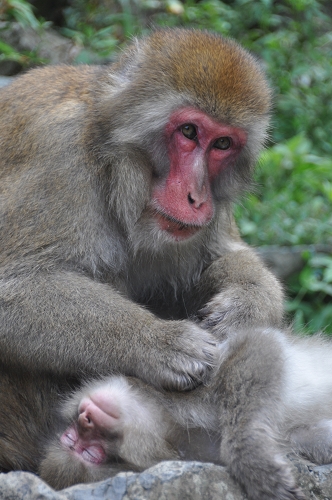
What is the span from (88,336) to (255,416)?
2.75 ft

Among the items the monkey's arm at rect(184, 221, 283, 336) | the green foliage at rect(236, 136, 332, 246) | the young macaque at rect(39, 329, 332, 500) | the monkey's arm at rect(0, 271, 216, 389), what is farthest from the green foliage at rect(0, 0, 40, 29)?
the young macaque at rect(39, 329, 332, 500)

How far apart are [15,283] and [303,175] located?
156 inches

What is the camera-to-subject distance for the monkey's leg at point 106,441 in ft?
10.8

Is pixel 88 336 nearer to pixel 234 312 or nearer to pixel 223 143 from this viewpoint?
pixel 234 312

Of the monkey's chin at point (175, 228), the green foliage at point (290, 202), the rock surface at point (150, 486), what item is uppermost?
the monkey's chin at point (175, 228)

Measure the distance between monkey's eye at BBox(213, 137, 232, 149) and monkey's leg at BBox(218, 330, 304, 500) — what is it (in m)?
0.92

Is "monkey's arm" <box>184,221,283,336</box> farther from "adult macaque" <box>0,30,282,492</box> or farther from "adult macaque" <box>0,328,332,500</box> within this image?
"adult macaque" <box>0,328,332,500</box>

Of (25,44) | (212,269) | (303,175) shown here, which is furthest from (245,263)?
(25,44)

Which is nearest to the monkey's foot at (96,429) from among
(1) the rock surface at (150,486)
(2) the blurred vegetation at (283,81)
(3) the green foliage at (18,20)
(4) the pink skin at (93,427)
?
(4) the pink skin at (93,427)

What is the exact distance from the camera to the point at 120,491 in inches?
112

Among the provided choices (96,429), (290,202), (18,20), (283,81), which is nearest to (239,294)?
(96,429)

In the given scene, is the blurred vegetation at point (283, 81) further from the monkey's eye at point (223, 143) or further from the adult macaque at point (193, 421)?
the adult macaque at point (193, 421)

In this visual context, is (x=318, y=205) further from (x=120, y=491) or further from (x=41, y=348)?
(x=120, y=491)

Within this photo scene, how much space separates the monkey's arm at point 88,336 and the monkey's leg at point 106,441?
159 millimetres
